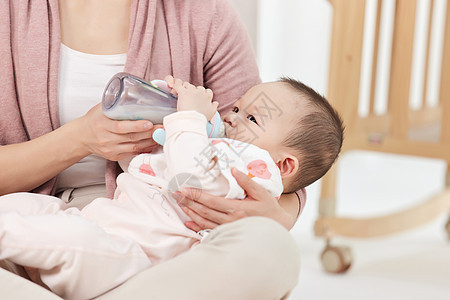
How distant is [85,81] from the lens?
1100 millimetres

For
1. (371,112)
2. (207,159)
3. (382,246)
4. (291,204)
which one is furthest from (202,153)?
(382,246)

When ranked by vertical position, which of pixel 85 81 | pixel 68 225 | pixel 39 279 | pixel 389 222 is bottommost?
pixel 389 222

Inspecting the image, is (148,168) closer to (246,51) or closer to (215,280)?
(215,280)

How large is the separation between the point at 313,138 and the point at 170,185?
10.7 inches

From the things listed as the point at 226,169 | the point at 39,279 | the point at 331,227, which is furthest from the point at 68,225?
the point at 331,227

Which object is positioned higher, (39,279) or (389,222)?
(39,279)

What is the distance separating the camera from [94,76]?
3.62 feet

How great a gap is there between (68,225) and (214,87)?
0.53 metres

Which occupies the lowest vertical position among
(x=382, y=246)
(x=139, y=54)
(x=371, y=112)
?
(x=382, y=246)

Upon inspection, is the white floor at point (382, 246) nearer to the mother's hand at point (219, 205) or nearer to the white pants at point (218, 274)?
the mother's hand at point (219, 205)

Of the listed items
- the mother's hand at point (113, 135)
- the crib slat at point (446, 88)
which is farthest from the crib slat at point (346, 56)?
the mother's hand at point (113, 135)

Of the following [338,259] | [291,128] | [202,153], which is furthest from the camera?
[338,259]

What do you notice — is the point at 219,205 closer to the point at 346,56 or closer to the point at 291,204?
the point at 291,204

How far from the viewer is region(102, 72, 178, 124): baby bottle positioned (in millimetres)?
891
